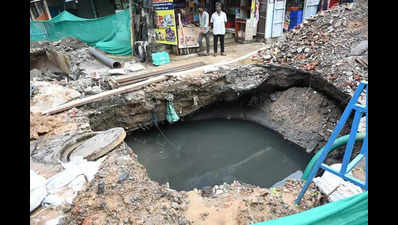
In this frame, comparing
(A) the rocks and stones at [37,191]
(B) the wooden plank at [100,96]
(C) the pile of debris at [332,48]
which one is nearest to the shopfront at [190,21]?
(C) the pile of debris at [332,48]

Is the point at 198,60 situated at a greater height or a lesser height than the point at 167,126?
greater

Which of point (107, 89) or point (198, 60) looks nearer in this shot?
point (107, 89)

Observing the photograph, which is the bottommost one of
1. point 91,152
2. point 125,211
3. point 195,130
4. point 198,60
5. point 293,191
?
point 195,130

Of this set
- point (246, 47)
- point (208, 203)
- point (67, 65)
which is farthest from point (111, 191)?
point (246, 47)

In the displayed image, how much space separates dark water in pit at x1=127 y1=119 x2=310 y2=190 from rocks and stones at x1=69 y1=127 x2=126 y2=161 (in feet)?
6.32

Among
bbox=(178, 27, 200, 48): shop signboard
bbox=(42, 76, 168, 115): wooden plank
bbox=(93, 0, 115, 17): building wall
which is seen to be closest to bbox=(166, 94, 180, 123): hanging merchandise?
bbox=(42, 76, 168, 115): wooden plank

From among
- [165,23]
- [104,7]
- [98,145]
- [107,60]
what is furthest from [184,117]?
[104,7]

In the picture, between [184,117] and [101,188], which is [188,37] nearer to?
[184,117]

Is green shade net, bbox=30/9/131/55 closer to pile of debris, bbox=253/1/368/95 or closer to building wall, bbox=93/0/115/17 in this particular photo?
building wall, bbox=93/0/115/17

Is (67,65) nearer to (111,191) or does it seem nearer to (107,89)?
(107,89)

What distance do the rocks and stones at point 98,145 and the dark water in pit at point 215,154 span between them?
1926 mm

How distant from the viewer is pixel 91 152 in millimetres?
4035

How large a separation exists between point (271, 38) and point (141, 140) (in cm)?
751

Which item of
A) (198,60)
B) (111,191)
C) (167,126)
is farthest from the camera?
(198,60)
